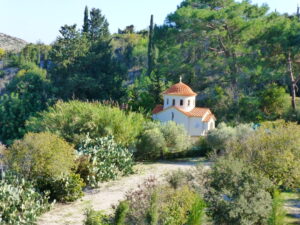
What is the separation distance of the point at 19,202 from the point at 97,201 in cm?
267

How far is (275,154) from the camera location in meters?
11.6

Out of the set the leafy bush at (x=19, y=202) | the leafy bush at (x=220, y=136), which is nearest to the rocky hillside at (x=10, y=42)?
the leafy bush at (x=220, y=136)

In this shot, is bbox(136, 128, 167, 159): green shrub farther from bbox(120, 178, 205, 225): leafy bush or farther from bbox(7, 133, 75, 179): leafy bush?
bbox(120, 178, 205, 225): leafy bush

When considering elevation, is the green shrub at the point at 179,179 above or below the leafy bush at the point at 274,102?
below

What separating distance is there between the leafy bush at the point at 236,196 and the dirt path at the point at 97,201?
130 inches

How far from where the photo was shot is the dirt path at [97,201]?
11.2 meters

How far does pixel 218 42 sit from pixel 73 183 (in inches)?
947

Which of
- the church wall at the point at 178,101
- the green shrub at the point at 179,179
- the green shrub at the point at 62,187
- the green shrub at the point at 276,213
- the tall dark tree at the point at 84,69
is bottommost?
the green shrub at the point at 62,187

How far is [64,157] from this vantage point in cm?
1223

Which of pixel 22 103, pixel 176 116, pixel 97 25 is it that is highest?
pixel 97 25

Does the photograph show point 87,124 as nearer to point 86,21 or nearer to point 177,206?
point 177,206

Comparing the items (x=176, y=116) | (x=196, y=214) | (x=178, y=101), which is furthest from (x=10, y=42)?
(x=196, y=214)

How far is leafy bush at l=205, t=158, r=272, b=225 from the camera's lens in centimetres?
920

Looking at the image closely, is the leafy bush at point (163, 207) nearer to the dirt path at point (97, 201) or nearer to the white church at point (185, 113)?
the dirt path at point (97, 201)
